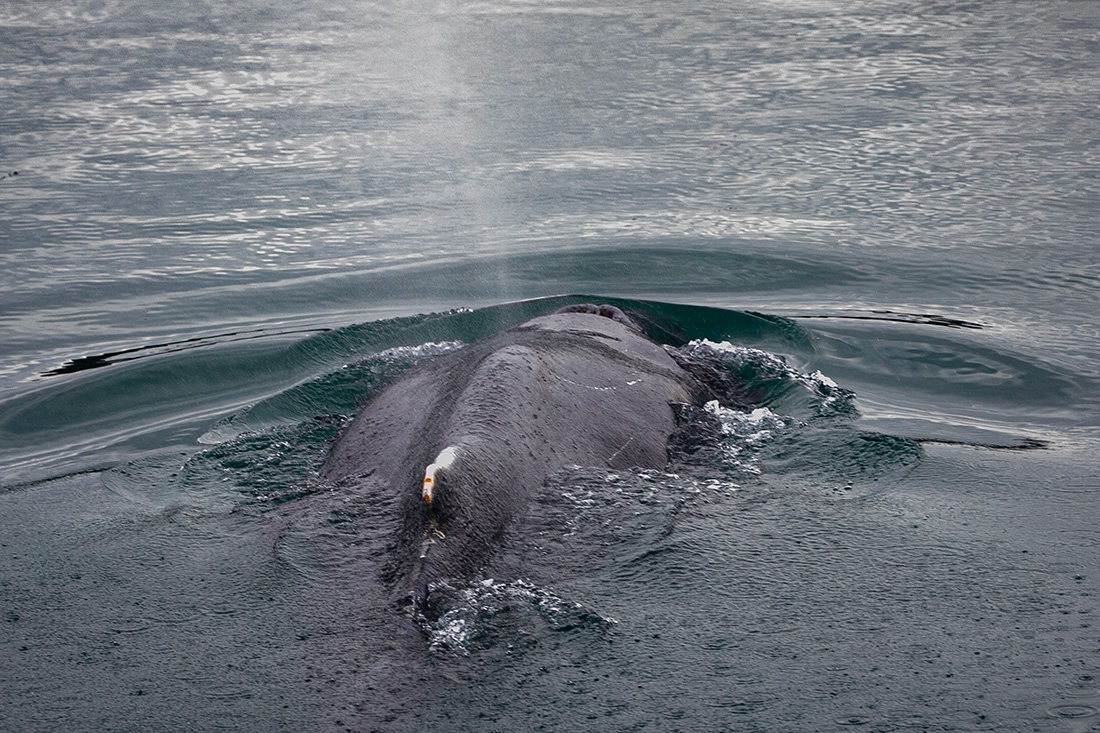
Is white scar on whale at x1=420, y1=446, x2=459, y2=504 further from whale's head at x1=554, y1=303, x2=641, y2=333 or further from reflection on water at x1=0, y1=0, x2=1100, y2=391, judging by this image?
reflection on water at x1=0, y1=0, x2=1100, y2=391

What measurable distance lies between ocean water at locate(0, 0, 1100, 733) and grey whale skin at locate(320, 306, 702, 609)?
156 mm

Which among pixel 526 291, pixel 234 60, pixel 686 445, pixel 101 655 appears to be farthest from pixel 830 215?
pixel 234 60

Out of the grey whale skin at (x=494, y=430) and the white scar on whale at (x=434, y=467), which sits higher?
the white scar on whale at (x=434, y=467)

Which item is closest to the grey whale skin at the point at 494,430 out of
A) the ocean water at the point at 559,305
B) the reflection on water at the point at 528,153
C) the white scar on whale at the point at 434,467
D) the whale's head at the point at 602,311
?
the white scar on whale at the point at 434,467

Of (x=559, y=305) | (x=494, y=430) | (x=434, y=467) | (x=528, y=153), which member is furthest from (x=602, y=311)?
(x=528, y=153)

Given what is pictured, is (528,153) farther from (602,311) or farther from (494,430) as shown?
(494,430)

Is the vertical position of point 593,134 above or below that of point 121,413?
above

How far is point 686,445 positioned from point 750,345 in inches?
119

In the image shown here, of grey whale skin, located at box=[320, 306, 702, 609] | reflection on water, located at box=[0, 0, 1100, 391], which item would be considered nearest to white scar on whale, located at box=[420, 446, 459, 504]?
grey whale skin, located at box=[320, 306, 702, 609]

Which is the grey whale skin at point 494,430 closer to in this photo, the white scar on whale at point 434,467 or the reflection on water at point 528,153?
the white scar on whale at point 434,467

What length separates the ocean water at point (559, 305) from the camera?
14.2ft

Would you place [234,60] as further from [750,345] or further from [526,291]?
[750,345]

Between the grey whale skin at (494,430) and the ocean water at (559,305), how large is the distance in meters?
0.16

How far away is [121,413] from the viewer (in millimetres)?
8586
